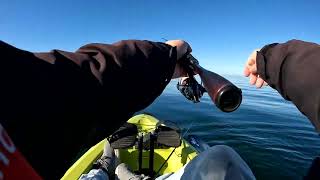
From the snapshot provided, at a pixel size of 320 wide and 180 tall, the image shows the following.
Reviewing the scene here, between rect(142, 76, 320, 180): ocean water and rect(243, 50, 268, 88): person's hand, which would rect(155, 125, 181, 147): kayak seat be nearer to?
rect(142, 76, 320, 180): ocean water

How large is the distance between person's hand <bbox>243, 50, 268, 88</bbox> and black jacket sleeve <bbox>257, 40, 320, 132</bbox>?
0.20 m

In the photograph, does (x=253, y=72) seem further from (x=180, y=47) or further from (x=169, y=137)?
(x=169, y=137)

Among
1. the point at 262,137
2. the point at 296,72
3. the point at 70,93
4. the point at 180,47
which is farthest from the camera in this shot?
the point at 262,137

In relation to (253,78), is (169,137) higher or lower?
lower

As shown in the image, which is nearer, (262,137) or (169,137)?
(169,137)

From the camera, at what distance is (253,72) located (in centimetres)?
190

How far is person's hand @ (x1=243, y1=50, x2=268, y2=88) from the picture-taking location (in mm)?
1846

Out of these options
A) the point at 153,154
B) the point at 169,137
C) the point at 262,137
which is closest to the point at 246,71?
the point at 169,137

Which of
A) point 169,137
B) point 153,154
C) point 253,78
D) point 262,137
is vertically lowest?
point 262,137

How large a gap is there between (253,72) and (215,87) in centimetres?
68

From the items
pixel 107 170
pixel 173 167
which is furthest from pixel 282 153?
pixel 107 170

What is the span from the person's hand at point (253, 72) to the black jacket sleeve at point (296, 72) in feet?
0.67

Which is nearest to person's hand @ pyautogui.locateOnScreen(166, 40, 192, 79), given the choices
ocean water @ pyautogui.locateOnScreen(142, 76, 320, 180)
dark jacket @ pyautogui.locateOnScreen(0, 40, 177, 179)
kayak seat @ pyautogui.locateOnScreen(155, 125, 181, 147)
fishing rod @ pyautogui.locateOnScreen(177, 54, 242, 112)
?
fishing rod @ pyautogui.locateOnScreen(177, 54, 242, 112)

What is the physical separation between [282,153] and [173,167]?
5559mm
